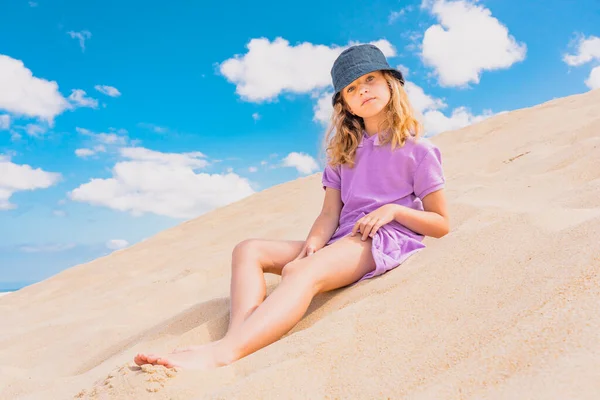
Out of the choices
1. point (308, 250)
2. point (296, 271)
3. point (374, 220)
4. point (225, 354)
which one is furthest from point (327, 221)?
point (225, 354)

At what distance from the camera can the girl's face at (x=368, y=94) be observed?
2.30 meters

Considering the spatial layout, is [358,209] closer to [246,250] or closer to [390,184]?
[390,184]

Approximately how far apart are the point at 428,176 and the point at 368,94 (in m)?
0.44

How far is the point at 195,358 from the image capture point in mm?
1604

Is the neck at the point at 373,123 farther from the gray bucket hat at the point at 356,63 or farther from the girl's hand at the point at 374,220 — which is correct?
the girl's hand at the point at 374,220

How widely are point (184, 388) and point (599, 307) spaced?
104cm

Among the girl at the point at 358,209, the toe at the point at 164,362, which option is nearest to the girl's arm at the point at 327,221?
the girl at the point at 358,209

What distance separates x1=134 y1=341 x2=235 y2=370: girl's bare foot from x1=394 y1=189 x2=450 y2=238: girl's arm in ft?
2.90

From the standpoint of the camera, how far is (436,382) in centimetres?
113

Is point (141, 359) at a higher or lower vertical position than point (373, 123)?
lower

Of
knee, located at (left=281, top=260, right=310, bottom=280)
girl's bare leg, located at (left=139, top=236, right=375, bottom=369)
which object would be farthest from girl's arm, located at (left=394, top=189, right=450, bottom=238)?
knee, located at (left=281, top=260, right=310, bottom=280)

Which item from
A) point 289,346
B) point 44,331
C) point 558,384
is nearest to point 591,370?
point 558,384

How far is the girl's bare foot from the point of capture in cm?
154

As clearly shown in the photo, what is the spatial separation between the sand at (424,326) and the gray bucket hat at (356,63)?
76cm
